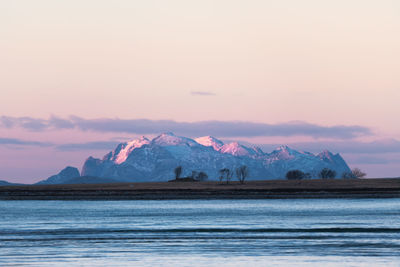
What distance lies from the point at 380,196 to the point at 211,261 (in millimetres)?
138937

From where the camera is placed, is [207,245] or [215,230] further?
[215,230]

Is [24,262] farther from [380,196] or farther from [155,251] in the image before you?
[380,196]

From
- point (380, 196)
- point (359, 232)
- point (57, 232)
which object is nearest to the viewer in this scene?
point (359, 232)

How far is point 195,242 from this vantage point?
153ft

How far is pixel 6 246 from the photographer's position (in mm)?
44656

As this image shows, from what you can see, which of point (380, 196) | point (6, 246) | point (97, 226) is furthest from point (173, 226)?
point (380, 196)

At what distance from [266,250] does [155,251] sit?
5945 millimetres

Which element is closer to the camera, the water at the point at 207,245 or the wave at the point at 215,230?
the water at the point at 207,245

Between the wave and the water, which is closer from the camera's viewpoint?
the water

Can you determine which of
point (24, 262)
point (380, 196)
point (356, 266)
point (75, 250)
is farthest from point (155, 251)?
point (380, 196)

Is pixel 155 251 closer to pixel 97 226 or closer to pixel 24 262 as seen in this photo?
pixel 24 262

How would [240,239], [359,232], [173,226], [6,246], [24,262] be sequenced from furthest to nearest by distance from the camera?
[173,226], [359,232], [240,239], [6,246], [24,262]

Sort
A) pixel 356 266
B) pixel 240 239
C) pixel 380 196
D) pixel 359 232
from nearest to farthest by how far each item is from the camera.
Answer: pixel 356 266 < pixel 240 239 < pixel 359 232 < pixel 380 196

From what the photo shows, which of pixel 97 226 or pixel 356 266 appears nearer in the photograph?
pixel 356 266
